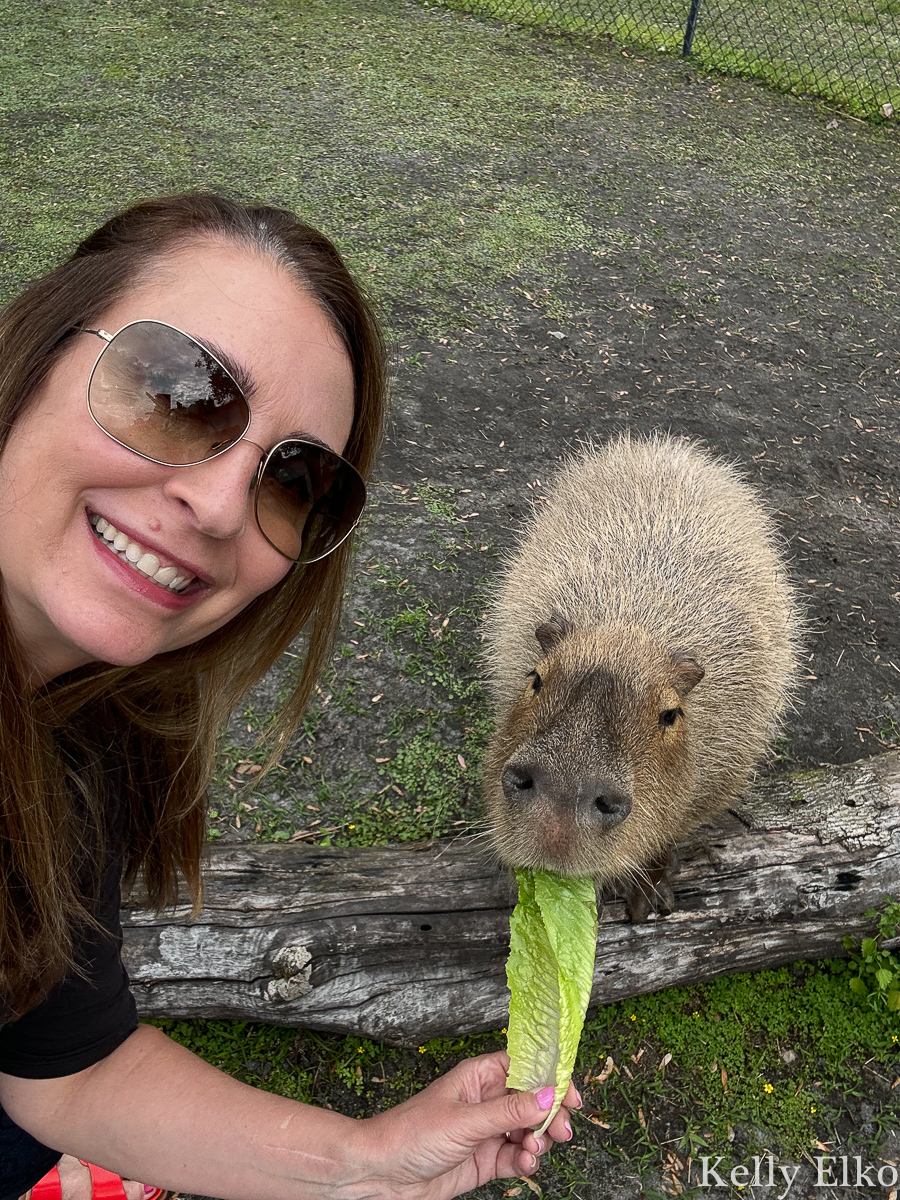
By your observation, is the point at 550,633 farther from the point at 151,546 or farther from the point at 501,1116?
the point at 151,546

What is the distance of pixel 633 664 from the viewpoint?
3.01 m

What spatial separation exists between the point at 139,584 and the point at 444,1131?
4.04 ft

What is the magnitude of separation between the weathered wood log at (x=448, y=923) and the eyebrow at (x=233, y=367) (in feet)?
4.87

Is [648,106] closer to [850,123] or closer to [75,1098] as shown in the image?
[850,123]

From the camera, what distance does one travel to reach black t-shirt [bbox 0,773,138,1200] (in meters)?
1.99

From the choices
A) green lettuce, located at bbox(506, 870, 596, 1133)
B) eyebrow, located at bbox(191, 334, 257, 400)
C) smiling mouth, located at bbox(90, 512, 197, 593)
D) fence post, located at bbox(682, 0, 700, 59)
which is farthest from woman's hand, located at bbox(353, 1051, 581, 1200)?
fence post, located at bbox(682, 0, 700, 59)

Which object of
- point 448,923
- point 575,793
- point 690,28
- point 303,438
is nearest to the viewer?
point 303,438

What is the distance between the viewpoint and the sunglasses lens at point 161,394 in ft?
5.19

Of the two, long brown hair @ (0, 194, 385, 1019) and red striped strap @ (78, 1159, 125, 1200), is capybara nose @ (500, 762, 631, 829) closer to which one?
long brown hair @ (0, 194, 385, 1019)

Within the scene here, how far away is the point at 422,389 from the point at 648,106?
6239 millimetres

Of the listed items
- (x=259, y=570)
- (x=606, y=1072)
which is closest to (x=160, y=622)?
(x=259, y=570)

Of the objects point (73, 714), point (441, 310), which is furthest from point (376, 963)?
point (441, 310)

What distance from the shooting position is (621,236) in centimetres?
790

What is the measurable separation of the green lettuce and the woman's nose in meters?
1.33
